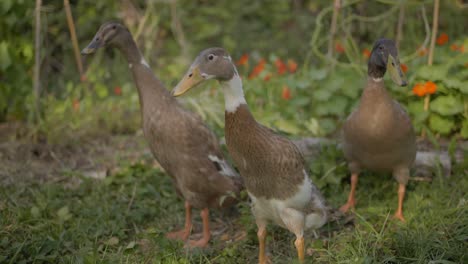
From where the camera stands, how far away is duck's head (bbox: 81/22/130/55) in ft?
12.3

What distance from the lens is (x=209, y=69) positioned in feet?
9.33

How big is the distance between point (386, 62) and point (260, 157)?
109 centimetres

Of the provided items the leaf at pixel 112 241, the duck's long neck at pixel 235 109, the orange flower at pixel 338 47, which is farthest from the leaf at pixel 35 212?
the orange flower at pixel 338 47

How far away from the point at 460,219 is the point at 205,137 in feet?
5.42

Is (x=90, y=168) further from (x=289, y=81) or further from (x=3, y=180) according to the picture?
(x=289, y=81)

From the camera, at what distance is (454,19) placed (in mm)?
7879

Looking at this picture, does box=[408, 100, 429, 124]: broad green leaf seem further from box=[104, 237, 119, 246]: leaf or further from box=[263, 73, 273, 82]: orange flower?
box=[104, 237, 119, 246]: leaf

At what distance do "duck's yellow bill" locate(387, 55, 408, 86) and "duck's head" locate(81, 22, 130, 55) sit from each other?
172 cm

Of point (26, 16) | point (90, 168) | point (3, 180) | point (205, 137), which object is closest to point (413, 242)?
point (205, 137)

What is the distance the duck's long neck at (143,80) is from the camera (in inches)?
145

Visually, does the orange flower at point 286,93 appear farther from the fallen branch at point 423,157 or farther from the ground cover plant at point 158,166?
the fallen branch at point 423,157

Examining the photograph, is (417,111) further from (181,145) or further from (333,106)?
(181,145)

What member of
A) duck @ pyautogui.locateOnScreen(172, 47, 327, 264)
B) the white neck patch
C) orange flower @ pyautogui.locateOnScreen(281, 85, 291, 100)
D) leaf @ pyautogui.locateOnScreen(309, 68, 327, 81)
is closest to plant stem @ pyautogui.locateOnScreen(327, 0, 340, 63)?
leaf @ pyautogui.locateOnScreen(309, 68, 327, 81)

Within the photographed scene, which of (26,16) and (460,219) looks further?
(26,16)
